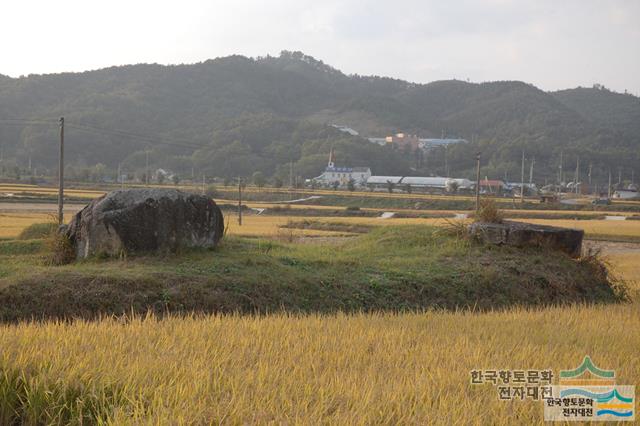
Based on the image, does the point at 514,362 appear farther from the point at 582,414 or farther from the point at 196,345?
A: the point at 196,345

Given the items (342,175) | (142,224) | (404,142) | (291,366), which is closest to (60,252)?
(142,224)

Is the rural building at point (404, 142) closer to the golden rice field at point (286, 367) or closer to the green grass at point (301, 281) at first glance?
the green grass at point (301, 281)

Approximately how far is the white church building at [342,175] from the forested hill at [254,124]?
9.31 ft

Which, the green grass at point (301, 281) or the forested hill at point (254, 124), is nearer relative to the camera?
the green grass at point (301, 281)

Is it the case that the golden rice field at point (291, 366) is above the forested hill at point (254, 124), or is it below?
below

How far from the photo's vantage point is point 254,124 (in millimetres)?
97812

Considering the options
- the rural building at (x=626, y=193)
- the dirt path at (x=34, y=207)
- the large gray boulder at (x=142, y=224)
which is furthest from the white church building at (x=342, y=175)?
the large gray boulder at (x=142, y=224)

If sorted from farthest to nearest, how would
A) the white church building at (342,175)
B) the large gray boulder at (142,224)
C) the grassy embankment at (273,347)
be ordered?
the white church building at (342,175)
the large gray boulder at (142,224)
the grassy embankment at (273,347)

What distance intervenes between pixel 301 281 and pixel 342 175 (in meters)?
82.2

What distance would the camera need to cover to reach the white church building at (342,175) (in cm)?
8900

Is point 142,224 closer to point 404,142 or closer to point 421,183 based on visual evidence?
point 421,183

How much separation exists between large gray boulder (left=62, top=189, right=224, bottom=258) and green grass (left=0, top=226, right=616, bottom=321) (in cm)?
37

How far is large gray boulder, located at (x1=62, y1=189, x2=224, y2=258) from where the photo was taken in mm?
11438

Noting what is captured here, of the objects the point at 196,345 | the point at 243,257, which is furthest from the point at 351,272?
the point at 196,345
